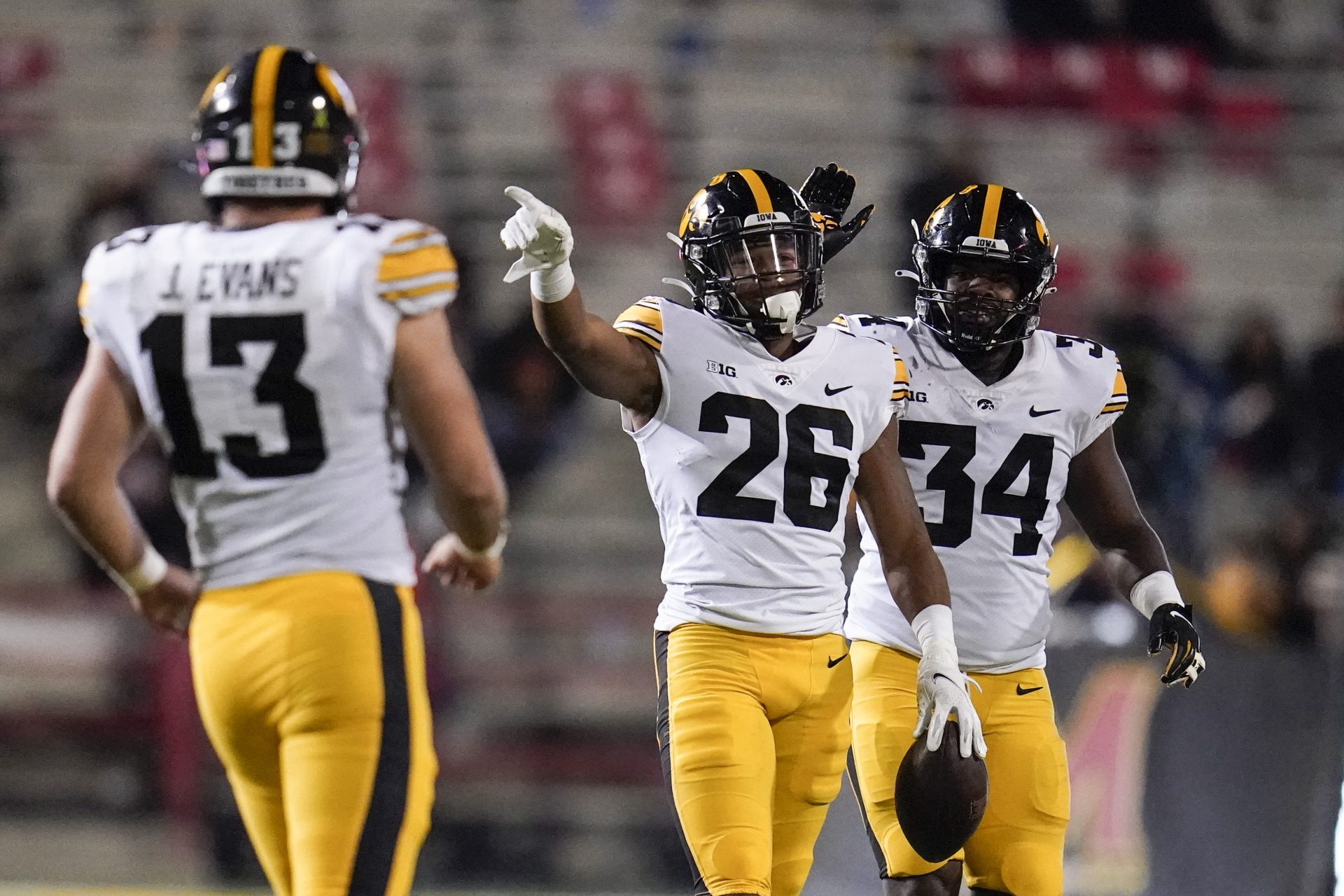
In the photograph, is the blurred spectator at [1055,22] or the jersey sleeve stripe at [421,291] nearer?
the jersey sleeve stripe at [421,291]

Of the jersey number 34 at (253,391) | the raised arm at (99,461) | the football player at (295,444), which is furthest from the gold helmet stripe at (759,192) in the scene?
the raised arm at (99,461)

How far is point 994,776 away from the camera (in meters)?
3.70

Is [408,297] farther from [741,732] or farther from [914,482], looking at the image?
[914,482]

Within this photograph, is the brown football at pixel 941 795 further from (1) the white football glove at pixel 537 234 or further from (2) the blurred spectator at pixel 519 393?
(2) the blurred spectator at pixel 519 393

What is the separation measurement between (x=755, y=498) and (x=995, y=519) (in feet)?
2.33

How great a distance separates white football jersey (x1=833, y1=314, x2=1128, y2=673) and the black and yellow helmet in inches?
56.4

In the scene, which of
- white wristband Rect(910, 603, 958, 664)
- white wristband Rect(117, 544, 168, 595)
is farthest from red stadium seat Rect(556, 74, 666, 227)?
white wristband Rect(117, 544, 168, 595)

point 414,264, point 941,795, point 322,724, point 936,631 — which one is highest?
point 414,264

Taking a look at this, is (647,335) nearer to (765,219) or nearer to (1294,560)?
(765,219)

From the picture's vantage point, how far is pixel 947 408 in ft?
12.7

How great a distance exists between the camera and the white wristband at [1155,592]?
4.01 m

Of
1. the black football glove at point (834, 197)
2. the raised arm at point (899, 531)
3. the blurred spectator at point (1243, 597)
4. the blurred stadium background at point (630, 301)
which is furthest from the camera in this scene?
the blurred spectator at point (1243, 597)

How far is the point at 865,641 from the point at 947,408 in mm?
577

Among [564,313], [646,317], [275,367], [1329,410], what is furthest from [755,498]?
[1329,410]
